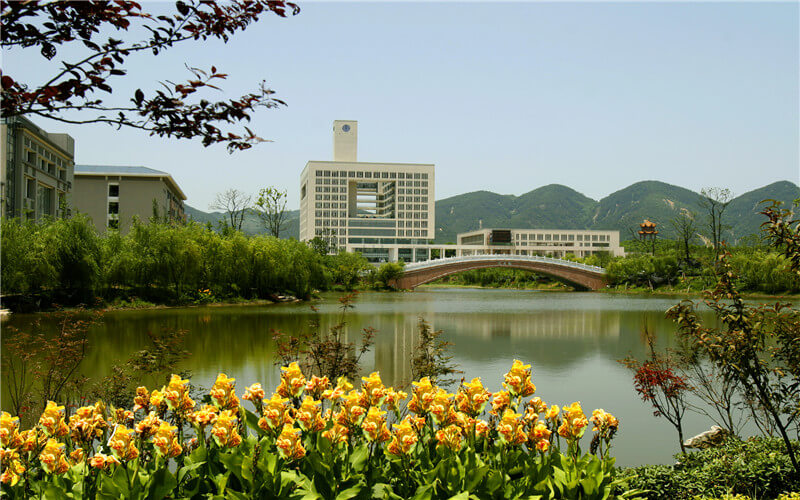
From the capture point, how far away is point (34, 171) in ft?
101

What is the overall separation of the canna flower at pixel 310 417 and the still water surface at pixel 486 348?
300 cm

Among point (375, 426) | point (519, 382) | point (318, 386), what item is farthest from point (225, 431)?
point (519, 382)

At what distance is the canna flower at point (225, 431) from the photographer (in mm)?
2260

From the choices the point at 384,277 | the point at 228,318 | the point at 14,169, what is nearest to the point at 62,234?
the point at 228,318

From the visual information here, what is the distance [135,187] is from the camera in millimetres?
46781

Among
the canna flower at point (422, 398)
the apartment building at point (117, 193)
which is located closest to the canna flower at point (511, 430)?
the canna flower at point (422, 398)

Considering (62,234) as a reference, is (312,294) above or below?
below

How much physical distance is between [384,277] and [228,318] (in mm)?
21586

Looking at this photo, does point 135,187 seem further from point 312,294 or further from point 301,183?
point 301,183

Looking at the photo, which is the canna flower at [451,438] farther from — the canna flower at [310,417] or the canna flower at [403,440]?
the canna flower at [310,417]

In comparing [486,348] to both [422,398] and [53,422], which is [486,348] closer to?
[422,398]

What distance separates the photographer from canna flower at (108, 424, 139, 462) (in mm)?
2086

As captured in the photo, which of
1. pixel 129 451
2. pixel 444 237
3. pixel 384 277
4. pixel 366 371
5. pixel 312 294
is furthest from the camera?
pixel 444 237

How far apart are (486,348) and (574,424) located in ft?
26.8
